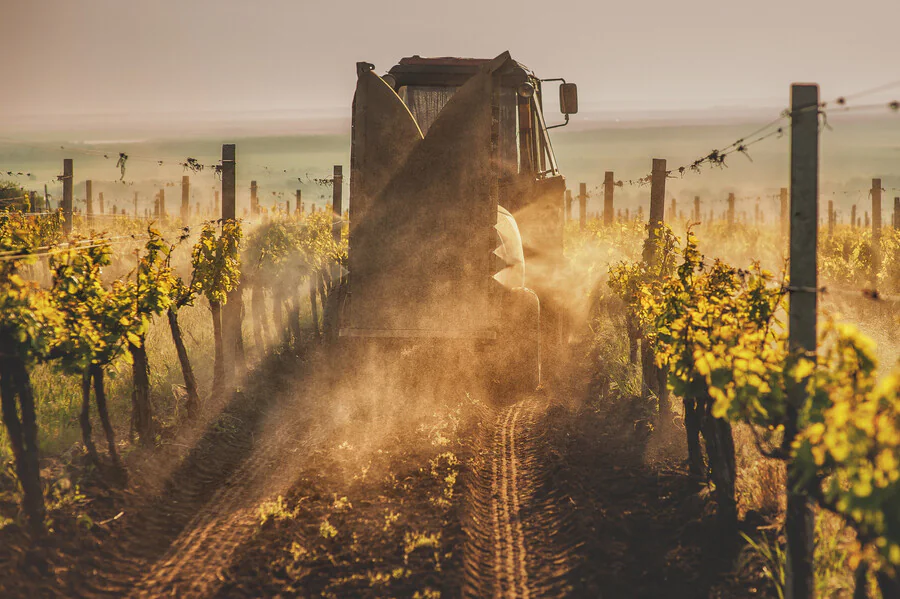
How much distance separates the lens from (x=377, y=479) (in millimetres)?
7582

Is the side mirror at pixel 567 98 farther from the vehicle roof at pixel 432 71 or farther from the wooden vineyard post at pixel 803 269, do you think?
the wooden vineyard post at pixel 803 269

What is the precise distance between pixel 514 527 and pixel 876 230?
23502 mm

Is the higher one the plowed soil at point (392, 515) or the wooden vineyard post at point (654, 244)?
the wooden vineyard post at point (654, 244)

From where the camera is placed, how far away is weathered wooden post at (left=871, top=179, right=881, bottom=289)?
20.0 m

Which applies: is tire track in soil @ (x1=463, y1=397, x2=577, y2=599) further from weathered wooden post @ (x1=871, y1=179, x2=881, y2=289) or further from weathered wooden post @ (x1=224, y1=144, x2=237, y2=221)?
weathered wooden post @ (x1=871, y1=179, x2=881, y2=289)

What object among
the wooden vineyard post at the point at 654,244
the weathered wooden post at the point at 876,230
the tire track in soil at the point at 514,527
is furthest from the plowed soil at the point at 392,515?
the weathered wooden post at the point at 876,230

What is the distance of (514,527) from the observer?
22.0 feet

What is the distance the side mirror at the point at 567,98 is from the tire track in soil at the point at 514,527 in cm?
519

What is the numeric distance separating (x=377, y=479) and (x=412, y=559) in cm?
175

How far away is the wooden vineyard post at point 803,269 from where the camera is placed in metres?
4.96

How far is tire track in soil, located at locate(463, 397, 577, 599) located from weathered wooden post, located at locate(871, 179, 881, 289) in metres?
14.6

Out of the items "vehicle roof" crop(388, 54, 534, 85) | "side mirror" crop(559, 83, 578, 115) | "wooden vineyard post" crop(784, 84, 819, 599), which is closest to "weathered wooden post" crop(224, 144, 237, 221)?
"vehicle roof" crop(388, 54, 534, 85)

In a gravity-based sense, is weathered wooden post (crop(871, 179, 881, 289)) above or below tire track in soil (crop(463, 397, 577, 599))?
above

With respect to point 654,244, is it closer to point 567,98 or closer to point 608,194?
point 567,98
